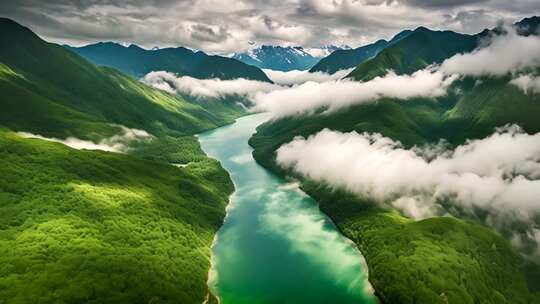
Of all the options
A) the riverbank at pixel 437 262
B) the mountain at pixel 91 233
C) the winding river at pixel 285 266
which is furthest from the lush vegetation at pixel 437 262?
the mountain at pixel 91 233

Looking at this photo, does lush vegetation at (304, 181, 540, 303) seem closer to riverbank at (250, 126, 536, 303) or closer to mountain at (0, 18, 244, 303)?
riverbank at (250, 126, 536, 303)

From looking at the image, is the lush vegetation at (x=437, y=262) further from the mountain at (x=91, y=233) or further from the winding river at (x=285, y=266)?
the mountain at (x=91, y=233)

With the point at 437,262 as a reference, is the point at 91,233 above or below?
above

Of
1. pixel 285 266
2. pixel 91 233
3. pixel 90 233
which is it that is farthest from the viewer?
pixel 285 266

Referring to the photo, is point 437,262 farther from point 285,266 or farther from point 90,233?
point 90,233

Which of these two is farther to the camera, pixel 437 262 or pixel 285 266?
pixel 285 266

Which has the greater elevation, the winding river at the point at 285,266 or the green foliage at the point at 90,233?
the green foliage at the point at 90,233

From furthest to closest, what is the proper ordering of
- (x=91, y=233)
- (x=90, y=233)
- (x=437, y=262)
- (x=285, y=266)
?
(x=285, y=266) → (x=437, y=262) → (x=91, y=233) → (x=90, y=233)

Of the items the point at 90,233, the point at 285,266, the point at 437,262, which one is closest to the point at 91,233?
the point at 90,233

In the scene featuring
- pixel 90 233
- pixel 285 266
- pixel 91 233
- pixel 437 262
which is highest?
pixel 90 233

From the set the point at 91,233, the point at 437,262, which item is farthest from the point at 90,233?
the point at 437,262
